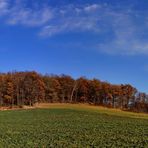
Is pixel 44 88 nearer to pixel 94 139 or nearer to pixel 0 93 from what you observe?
pixel 0 93

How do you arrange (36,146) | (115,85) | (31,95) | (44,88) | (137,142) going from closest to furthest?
(36,146) → (137,142) → (31,95) → (44,88) → (115,85)

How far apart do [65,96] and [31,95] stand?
2631 centimetres

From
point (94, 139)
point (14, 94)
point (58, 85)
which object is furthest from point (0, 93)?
point (94, 139)

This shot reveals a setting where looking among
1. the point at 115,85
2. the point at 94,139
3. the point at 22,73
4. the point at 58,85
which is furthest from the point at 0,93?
the point at 94,139

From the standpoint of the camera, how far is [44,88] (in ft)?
450

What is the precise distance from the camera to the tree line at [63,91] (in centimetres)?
12875

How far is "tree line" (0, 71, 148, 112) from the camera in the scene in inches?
5069

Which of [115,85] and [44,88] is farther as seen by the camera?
[115,85]

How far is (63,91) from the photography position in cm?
14688

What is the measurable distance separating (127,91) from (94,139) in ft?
446

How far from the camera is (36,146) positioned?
81.0ft

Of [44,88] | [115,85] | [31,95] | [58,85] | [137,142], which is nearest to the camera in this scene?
[137,142]

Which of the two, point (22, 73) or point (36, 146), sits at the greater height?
point (22, 73)

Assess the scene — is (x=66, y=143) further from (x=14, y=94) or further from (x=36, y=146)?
(x=14, y=94)
